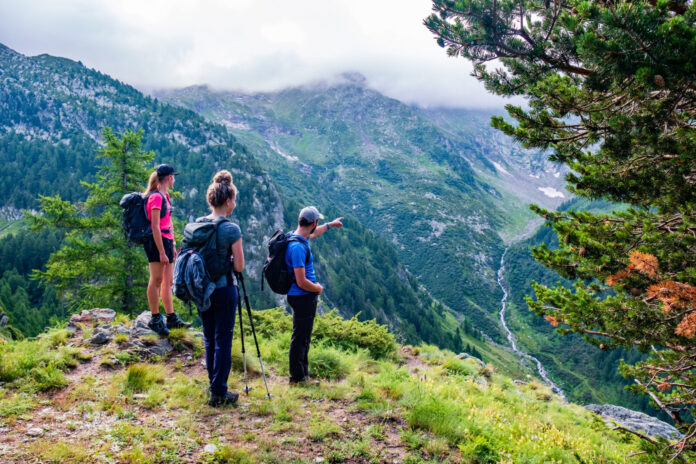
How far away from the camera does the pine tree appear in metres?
13.6

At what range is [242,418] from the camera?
519 cm

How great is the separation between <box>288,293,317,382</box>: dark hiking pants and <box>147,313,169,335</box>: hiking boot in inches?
128

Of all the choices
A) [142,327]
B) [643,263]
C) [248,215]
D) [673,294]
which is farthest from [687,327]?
[248,215]

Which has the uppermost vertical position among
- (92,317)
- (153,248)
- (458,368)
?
(153,248)

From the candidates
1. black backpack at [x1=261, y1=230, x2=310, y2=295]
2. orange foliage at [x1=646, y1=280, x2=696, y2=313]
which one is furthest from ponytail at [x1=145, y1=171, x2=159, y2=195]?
orange foliage at [x1=646, y1=280, x2=696, y2=313]

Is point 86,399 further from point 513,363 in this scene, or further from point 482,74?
point 513,363

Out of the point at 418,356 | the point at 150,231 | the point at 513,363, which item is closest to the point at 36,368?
the point at 150,231

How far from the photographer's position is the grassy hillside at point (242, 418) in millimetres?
4332

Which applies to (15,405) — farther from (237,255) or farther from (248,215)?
(248,215)

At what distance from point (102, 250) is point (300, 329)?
39.0 ft

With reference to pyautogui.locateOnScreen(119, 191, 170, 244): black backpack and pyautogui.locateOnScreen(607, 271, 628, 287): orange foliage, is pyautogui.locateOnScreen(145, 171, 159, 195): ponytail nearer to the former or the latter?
pyautogui.locateOnScreen(119, 191, 170, 244): black backpack

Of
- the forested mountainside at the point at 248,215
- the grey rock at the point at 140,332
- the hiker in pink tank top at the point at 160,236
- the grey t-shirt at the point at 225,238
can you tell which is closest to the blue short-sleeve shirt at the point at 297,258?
the grey t-shirt at the point at 225,238

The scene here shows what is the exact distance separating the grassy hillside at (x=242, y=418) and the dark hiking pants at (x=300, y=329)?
0.38m

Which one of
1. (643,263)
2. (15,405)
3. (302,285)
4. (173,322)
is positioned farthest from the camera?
(173,322)
